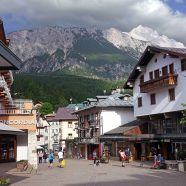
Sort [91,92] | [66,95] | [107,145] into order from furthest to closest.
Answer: [91,92] < [66,95] < [107,145]

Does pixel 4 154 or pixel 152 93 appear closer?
pixel 4 154

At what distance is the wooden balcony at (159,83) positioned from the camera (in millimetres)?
43875

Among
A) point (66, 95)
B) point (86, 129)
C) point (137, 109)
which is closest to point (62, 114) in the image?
point (86, 129)

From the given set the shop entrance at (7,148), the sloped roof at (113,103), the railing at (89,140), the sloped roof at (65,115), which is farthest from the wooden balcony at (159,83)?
the sloped roof at (65,115)

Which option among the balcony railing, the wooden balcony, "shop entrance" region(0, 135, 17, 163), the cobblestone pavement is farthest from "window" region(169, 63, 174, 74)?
"shop entrance" region(0, 135, 17, 163)

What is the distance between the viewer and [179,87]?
43.8 m

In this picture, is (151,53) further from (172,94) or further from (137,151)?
(137,151)

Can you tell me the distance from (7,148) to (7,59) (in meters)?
28.6

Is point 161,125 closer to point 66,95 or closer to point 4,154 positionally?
point 4,154

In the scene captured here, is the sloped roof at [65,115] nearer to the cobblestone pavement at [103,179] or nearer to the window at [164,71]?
the window at [164,71]

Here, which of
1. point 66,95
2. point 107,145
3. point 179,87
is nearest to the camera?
point 179,87

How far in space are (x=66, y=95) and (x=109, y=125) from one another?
121 meters

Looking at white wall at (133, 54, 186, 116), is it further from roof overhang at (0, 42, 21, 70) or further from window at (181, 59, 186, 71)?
roof overhang at (0, 42, 21, 70)

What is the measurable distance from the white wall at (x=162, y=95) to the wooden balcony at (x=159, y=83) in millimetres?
661
